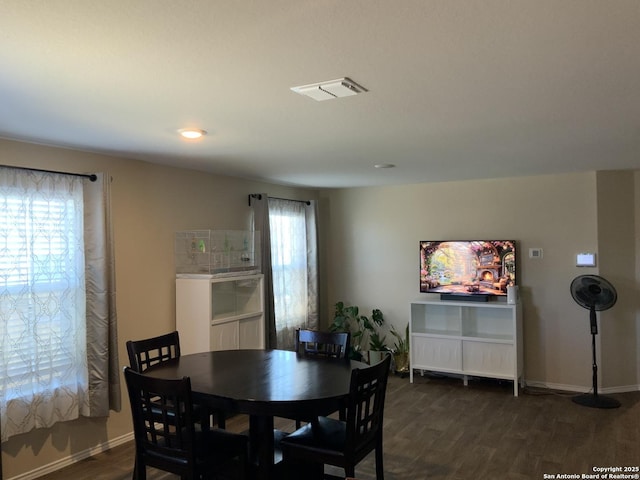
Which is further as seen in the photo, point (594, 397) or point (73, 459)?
point (594, 397)

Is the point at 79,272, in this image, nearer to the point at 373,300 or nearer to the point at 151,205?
the point at 151,205

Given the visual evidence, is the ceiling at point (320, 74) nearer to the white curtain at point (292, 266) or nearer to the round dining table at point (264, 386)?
the round dining table at point (264, 386)

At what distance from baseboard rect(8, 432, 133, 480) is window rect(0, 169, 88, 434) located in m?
0.35

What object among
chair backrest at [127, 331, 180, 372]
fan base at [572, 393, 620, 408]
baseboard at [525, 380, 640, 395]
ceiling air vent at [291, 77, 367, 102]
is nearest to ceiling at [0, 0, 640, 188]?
ceiling air vent at [291, 77, 367, 102]

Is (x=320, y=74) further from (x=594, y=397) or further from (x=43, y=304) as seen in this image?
(x=594, y=397)

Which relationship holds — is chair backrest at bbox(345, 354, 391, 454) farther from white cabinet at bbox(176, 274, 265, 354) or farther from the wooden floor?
white cabinet at bbox(176, 274, 265, 354)

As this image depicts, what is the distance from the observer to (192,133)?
10.6 feet

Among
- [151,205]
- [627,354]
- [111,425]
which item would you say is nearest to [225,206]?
[151,205]

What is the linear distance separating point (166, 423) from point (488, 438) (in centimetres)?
273

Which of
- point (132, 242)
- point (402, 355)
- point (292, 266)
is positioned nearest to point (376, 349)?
point (402, 355)

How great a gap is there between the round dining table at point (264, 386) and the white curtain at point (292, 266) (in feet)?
Result: 7.22

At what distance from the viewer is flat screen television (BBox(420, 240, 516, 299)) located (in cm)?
555

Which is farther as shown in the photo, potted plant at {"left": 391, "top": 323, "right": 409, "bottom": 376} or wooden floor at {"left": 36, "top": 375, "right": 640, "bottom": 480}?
potted plant at {"left": 391, "top": 323, "right": 409, "bottom": 376}

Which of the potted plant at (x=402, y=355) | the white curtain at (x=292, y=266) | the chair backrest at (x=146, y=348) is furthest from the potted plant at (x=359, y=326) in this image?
the chair backrest at (x=146, y=348)
